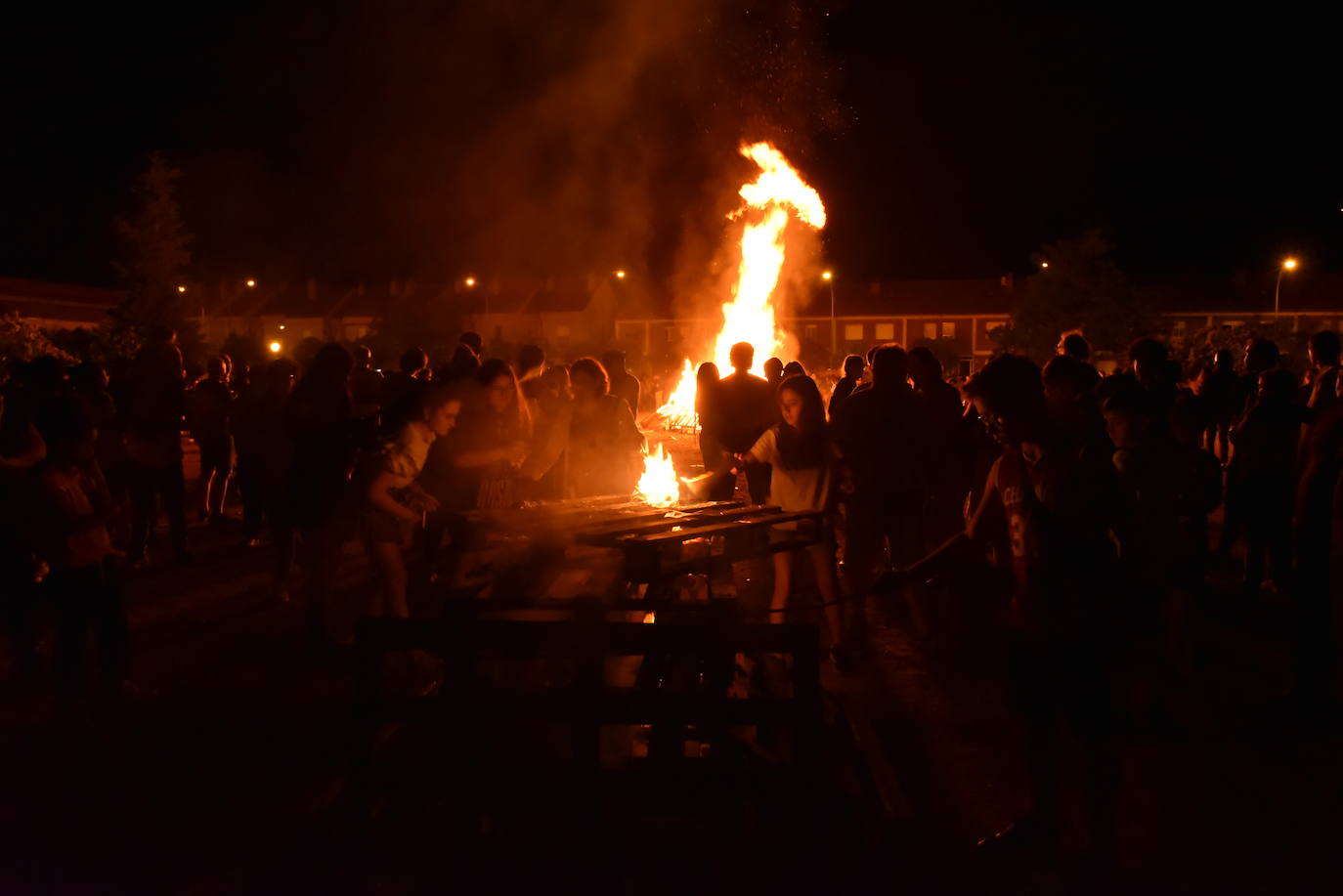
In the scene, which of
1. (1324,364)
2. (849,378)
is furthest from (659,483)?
(1324,364)

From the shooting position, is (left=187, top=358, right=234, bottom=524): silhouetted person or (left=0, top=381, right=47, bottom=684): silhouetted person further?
(left=187, top=358, right=234, bottom=524): silhouetted person

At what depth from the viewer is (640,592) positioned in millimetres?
6527

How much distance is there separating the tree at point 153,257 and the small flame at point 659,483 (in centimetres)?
3836

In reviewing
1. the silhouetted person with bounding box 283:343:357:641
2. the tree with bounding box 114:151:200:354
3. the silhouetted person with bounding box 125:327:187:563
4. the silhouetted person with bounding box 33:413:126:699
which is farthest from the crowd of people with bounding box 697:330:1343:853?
the tree with bounding box 114:151:200:354

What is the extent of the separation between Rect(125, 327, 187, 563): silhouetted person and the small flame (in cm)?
431

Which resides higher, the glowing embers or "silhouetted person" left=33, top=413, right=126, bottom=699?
the glowing embers

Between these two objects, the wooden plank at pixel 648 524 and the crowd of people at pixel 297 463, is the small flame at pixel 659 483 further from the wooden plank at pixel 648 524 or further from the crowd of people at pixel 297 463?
the wooden plank at pixel 648 524

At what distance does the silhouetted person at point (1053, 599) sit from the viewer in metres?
4.11

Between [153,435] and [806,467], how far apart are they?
6.15 meters

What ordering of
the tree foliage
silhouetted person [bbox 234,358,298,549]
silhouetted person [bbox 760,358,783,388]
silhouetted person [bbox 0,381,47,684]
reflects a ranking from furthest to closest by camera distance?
the tree foliage, silhouetted person [bbox 760,358,783,388], silhouetted person [bbox 234,358,298,549], silhouetted person [bbox 0,381,47,684]

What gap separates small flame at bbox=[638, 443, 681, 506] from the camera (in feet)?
22.9

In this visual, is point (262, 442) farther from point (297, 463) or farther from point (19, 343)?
Answer: point (19, 343)

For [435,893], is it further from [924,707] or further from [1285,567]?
[1285,567]

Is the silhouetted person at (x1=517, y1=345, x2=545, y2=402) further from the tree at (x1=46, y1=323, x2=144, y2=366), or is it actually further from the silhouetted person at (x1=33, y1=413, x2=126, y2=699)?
the tree at (x1=46, y1=323, x2=144, y2=366)
